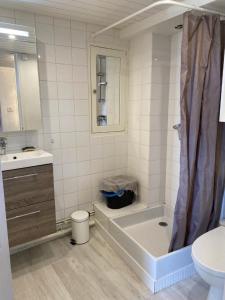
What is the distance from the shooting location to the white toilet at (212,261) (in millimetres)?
1324

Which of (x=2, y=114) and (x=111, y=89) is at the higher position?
(x=111, y=89)

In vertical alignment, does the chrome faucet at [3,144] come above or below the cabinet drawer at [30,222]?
above

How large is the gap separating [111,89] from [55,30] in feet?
2.77

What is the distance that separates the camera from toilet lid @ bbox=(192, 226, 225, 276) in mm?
1342

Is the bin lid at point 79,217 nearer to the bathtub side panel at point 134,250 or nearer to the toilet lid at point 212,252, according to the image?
the bathtub side panel at point 134,250

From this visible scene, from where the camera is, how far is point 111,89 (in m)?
2.60

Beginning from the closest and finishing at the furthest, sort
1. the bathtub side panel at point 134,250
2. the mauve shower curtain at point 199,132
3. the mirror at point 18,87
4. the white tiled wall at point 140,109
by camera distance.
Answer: the mauve shower curtain at point 199,132 → the bathtub side panel at point 134,250 → the mirror at point 18,87 → the white tiled wall at point 140,109

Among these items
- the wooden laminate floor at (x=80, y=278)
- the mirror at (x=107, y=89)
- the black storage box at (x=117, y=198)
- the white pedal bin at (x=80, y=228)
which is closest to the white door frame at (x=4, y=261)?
the wooden laminate floor at (x=80, y=278)

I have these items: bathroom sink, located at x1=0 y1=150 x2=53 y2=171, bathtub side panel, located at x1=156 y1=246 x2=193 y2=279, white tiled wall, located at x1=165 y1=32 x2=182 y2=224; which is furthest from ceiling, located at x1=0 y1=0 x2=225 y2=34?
bathtub side panel, located at x1=156 y1=246 x2=193 y2=279

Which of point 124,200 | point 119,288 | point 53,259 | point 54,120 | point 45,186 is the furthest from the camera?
point 124,200

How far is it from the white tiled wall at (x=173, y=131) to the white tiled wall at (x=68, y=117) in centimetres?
62

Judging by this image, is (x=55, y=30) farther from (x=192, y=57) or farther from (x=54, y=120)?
(x=192, y=57)

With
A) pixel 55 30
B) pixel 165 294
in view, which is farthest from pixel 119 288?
pixel 55 30

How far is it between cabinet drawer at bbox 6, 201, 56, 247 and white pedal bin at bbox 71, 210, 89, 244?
0.28 m
